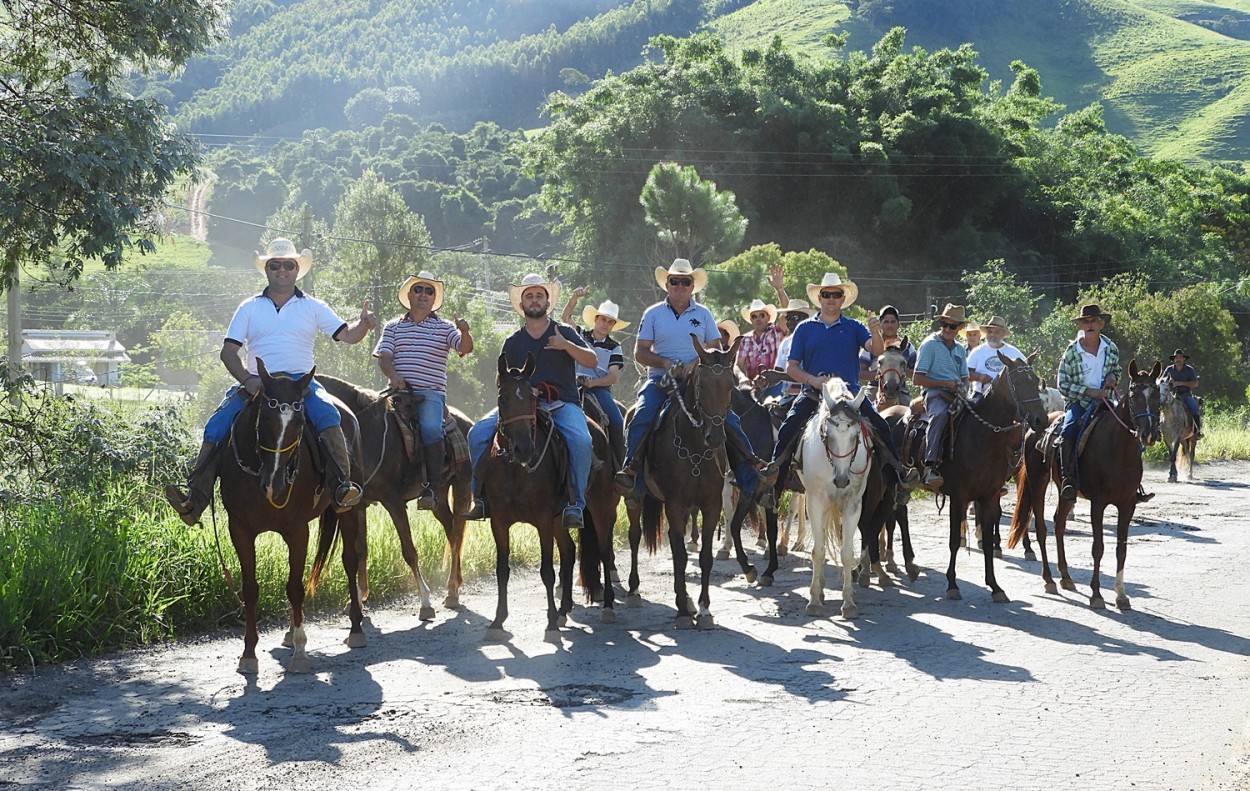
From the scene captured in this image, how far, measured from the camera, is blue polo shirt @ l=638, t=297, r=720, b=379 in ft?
39.8

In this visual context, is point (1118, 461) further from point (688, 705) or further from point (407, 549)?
point (407, 549)

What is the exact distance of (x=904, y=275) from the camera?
2336 inches

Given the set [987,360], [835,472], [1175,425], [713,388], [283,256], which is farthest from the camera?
[1175,425]

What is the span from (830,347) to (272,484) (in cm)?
551

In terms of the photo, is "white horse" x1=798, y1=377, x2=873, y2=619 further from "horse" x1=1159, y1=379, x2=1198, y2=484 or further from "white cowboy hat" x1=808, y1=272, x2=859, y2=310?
"horse" x1=1159, y1=379, x2=1198, y2=484

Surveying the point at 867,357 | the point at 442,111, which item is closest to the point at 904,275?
the point at 867,357

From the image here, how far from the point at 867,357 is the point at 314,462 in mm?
8256

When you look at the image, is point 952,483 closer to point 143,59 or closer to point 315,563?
point 315,563

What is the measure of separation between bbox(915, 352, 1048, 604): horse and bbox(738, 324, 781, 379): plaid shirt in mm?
3361

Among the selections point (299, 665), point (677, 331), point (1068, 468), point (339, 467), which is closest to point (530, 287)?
point (677, 331)

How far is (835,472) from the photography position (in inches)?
456

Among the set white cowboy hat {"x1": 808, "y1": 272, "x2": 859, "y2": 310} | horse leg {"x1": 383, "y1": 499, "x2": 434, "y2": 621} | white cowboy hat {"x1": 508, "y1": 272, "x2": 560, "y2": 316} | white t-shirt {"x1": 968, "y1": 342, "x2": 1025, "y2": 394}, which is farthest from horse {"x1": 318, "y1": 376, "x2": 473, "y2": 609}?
white t-shirt {"x1": 968, "y1": 342, "x2": 1025, "y2": 394}

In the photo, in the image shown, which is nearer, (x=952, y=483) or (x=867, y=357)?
(x=952, y=483)

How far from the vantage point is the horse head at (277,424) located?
30.5ft
